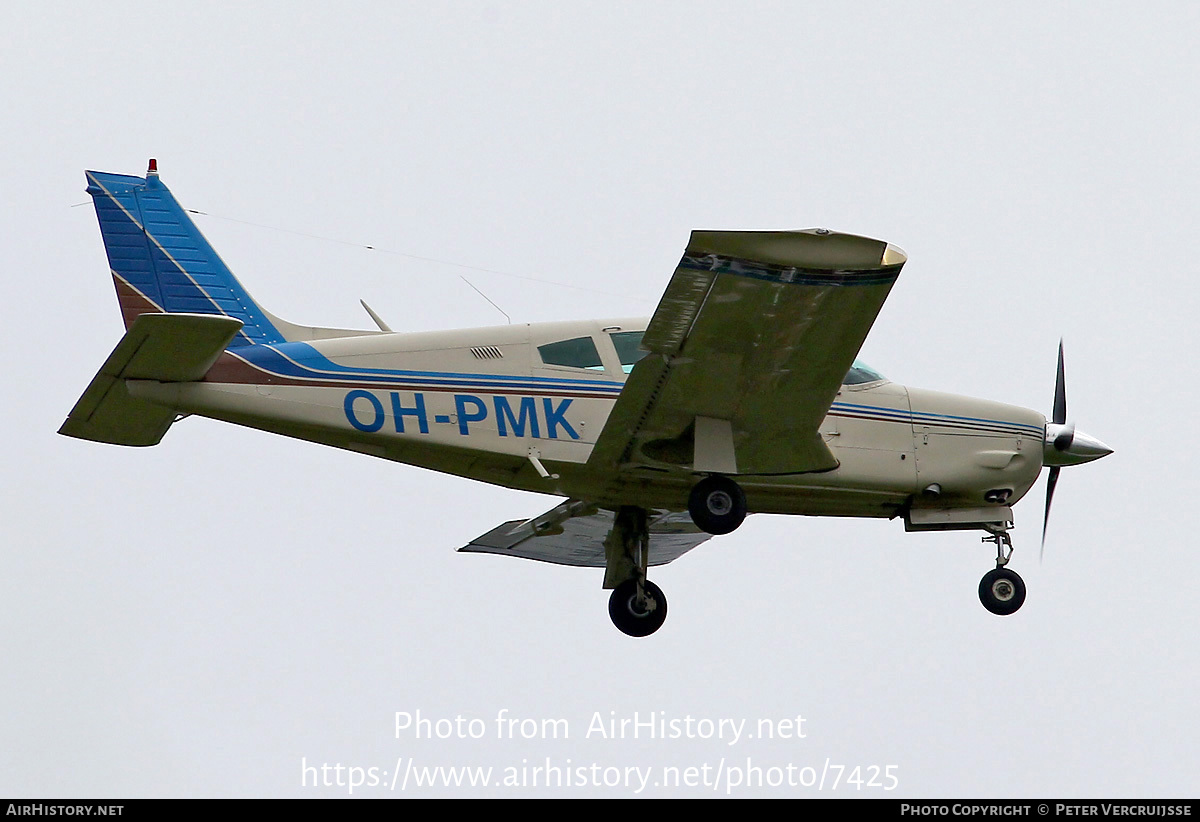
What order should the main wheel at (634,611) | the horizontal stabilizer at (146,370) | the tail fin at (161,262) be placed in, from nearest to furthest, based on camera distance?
the horizontal stabilizer at (146,370) < the tail fin at (161,262) < the main wheel at (634,611)

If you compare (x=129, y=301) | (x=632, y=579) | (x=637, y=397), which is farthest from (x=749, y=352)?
(x=129, y=301)

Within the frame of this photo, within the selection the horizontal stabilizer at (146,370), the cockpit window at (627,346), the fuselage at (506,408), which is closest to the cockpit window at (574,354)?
the fuselage at (506,408)

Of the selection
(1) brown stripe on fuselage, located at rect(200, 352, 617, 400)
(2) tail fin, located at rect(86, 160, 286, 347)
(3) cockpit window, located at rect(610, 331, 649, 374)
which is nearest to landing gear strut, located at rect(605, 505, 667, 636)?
(3) cockpit window, located at rect(610, 331, 649, 374)

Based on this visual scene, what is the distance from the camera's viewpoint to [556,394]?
551 inches

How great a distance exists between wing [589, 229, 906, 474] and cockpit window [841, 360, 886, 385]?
1.24 meters

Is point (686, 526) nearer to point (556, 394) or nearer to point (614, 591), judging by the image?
point (614, 591)

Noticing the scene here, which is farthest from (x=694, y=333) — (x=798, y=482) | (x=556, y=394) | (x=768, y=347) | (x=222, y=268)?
(x=222, y=268)

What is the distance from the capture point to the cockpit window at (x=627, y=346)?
14203 mm

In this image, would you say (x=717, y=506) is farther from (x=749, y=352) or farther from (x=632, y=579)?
(x=632, y=579)

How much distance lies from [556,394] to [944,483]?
4.18 m

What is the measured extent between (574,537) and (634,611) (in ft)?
6.81

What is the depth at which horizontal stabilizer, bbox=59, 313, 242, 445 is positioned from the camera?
12688 mm

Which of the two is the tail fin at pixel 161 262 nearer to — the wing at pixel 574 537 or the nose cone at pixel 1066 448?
the wing at pixel 574 537

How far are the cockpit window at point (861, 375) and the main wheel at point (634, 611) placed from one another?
2.99 meters
